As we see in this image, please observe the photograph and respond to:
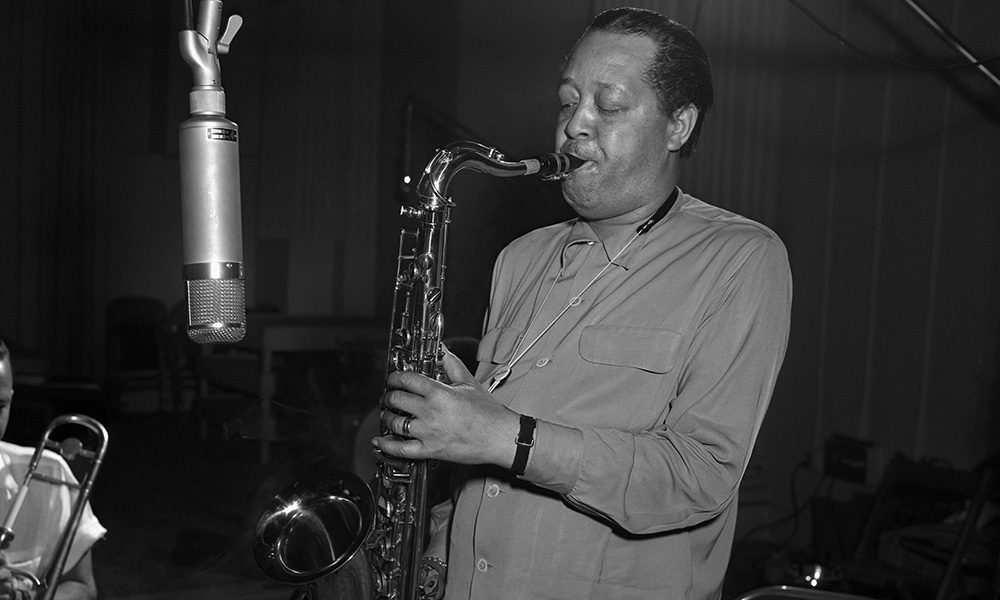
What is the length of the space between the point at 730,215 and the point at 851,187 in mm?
2770

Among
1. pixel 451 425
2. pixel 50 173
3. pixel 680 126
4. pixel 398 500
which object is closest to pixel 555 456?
pixel 451 425

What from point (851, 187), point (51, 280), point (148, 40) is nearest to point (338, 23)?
point (148, 40)

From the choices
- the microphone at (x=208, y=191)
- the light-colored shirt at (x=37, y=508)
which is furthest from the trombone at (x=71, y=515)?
the microphone at (x=208, y=191)

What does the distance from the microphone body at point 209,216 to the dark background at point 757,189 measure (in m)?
2.28

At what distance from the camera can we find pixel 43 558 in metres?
2.12

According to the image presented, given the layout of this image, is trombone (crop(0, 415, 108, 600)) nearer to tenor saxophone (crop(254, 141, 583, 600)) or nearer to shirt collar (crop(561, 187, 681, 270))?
tenor saxophone (crop(254, 141, 583, 600))

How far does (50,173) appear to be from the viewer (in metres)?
4.58

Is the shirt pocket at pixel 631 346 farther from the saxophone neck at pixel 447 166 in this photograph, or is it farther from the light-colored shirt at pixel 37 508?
the light-colored shirt at pixel 37 508

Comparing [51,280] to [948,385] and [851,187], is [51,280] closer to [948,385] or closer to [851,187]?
[851,187]

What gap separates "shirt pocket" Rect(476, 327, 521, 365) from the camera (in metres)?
1.76

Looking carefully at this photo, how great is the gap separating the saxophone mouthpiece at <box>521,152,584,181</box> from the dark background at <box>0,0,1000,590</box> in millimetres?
2032

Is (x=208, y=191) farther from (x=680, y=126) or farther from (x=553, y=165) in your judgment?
(x=680, y=126)

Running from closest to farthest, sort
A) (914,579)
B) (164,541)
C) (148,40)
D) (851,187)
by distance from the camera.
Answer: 1. (914,579)
2. (164,541)
3. (851,187)
4. (148,40)

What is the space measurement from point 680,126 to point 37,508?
5.22 feet
